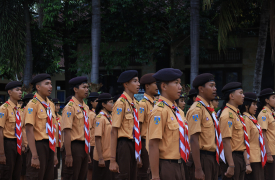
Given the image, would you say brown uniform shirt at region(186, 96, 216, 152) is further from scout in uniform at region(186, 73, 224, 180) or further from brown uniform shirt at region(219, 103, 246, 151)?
brown uniform shirt at region(219, 103, 246, 151)

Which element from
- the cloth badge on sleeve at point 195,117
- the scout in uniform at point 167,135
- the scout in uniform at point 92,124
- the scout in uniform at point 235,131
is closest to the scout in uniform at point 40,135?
the scout in uniform at point 92,124

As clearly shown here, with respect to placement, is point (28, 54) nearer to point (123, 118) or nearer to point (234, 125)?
point (123, 118)

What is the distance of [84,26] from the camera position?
1598cm

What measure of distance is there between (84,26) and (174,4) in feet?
13.2

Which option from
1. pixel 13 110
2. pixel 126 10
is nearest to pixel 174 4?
pixel 126 10

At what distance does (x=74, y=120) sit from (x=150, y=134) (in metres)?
2.55

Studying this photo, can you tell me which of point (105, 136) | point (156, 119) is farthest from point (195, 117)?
point (105, 136)

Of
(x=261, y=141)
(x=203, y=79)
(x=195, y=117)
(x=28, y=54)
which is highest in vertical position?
(x=28, y=54)

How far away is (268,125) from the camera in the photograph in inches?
296

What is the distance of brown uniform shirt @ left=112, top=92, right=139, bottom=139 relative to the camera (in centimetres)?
556

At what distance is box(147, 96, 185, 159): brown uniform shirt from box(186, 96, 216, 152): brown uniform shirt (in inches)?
27.3

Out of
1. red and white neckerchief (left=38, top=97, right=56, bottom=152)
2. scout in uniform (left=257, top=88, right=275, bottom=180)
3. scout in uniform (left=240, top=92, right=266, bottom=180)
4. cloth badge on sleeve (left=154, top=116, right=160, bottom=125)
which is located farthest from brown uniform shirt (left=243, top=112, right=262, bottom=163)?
red and white neckerchief (left=38, top=97, right=56, bottom=152)

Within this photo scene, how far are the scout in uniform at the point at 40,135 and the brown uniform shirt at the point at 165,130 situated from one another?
2326 millimetres

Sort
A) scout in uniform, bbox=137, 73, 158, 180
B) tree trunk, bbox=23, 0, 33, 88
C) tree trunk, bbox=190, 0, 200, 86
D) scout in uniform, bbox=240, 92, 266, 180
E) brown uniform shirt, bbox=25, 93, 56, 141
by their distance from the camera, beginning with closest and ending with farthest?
1. brown uniform shirt, bbox=25, 93, 56, 141
2. scout in uniform, bbox=137, 73, 158, 180
3. scout in uniform, bbox=240, 92, 266, 180
4. tree trunk, bbox=190, 0, 200, 86
5. tree trunk, bbox=23, 0, 33, 88
